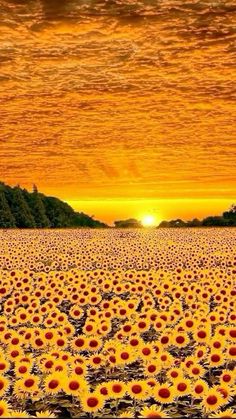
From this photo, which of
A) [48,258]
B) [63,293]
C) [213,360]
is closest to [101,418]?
[213,360]

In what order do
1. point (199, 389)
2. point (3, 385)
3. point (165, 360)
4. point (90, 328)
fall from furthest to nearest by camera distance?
point (90, 328) → point (165, 360) → point (3, 385) → point (199, 389)

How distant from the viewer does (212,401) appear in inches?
370

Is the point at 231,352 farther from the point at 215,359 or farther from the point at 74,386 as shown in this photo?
the point at 74,386

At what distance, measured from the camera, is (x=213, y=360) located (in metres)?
11.3

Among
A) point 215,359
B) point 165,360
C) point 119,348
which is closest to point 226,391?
point 165,360

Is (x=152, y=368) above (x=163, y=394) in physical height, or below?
above

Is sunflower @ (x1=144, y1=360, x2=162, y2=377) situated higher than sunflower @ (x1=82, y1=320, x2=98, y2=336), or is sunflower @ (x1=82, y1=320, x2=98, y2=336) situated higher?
sunflower @ (x1=82, y1=320, x2=98, y2=336)

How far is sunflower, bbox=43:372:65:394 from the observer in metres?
9.92

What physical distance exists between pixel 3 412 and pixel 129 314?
621 centimetres

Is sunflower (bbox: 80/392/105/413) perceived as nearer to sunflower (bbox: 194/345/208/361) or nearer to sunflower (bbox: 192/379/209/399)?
sunflower (bbox: 192/379/209/399)

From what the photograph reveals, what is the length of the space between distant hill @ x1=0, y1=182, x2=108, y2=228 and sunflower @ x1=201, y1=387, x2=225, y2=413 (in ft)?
274

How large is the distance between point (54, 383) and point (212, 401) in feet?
6.84

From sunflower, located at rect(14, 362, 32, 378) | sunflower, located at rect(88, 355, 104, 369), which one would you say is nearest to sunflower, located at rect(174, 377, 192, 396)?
sunflower, located at rect(88, 355, 104, 369)

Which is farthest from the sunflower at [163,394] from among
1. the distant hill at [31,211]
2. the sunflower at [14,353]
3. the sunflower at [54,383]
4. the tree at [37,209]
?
the tree at [37,209]
